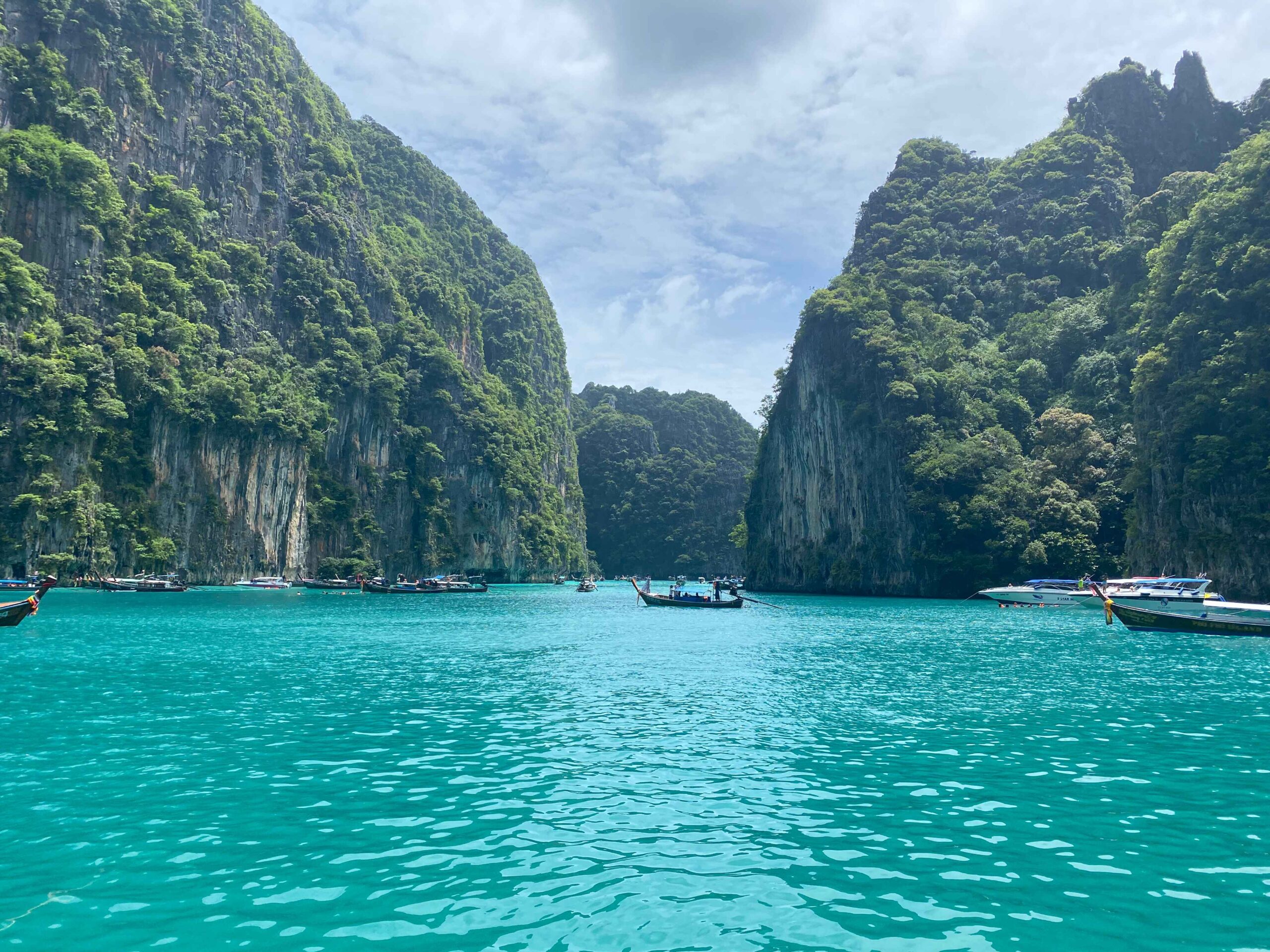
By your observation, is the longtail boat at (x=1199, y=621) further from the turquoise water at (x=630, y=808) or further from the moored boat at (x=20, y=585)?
the moored boat at (x=20, y=585)

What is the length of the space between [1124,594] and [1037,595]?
1408 cm

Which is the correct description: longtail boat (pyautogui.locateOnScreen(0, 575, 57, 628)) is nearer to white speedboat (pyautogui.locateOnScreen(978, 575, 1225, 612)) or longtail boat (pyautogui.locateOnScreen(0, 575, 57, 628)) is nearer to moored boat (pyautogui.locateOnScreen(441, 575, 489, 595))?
white speedboat (pyautogui.locateOnScreen(978, 575, 1225, 612))

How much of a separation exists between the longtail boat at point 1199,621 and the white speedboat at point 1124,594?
67.6 inches

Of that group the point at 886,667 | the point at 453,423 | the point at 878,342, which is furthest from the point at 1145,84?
the point at 886,667

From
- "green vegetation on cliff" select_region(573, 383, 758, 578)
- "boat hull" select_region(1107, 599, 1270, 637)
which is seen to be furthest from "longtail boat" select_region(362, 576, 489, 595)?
"green vegetation on cliff" select_region(573, 383, 758, 578)

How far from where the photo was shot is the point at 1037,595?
65125 mm

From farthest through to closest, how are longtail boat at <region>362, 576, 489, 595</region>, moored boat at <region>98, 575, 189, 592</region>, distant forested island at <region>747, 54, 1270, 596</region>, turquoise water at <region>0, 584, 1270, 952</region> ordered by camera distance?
longtail boat at <region>362, 576, 489, 595</region> → moored boat at <region>98, 575, 189, 592</region> → distant forested island at <region>747, 54, 1270, 596</region> → turquoise water at <region>0, 584, 1270, 952</region>

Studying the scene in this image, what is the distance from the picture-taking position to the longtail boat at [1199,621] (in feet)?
125

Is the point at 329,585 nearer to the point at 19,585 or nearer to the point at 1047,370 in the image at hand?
the point at 19,585

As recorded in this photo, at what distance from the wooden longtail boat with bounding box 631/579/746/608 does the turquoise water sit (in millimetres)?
35395

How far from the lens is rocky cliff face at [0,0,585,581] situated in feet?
236

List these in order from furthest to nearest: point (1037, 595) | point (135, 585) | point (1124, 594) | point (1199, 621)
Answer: point (135, 585) < point (1037, 595) < point (1124, 594) < point (1199, 621)

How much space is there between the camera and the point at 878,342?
88.3 metres

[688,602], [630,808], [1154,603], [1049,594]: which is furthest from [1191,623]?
[630,808]
